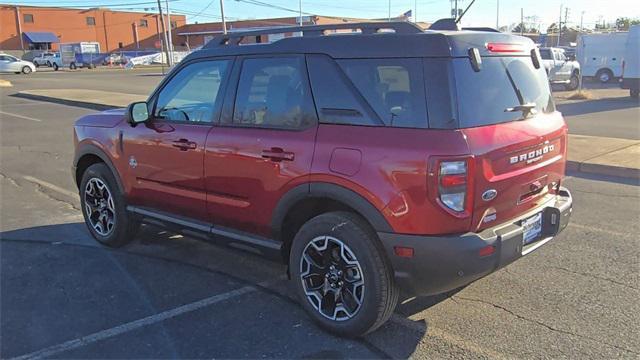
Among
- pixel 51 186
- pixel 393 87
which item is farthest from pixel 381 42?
pixel 51 186

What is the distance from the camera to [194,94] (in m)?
4.50

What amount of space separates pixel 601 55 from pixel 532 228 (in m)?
28.7

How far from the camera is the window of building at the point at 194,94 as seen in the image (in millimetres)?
4234

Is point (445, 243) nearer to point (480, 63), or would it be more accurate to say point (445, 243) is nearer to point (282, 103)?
point (480, 63)

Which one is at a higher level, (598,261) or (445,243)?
(445,243)

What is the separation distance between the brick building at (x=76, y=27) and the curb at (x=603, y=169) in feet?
242

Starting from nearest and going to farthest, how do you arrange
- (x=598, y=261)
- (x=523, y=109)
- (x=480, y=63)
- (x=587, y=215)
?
(x=480, y=63) → (x=523, y=109) → (x=598, y=261) → (x=587, y=215)

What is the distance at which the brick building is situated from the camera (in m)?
77.0

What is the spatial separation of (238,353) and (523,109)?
7.74 ft

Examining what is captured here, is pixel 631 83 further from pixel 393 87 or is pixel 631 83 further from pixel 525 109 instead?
pixel 393 87

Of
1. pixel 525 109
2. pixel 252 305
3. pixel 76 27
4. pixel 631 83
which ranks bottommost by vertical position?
pixel 252 305

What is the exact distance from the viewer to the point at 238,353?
10.9 ft

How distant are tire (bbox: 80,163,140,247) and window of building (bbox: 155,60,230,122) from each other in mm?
948

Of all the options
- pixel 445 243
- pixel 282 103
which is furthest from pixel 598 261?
pixel 282 103
